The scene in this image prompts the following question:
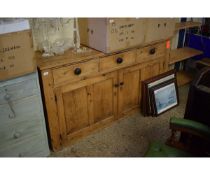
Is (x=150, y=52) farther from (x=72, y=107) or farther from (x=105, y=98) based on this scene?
(x=72, y=107)

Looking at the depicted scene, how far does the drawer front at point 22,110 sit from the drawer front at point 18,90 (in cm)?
4

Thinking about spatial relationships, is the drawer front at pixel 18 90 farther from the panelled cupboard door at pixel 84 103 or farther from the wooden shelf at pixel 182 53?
the wooden shelf at pixel 182 53

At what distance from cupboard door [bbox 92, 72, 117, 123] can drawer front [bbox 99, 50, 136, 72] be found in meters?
0.08

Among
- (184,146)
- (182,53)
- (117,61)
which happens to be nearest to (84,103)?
(117,61)

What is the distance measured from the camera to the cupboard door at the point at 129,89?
86.4 inches

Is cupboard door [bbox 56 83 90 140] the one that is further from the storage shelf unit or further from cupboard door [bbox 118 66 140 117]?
the storage shelf unit

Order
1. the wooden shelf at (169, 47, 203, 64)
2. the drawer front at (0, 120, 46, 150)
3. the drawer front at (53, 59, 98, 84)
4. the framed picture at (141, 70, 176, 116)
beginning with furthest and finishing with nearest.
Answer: the wooden shelf at (169, 47, 203, 64) → the framed picture at (141, 70, 176, 116) → the drawer front at (53, 59, 98, 84) → the drawer front at (0, 120, 46, 150)

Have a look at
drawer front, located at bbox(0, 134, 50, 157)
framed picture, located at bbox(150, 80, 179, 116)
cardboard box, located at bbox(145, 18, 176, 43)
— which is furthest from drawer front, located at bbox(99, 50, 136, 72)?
drawer front, located at bbox(0, 134, 50, 157)

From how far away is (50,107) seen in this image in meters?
1.81

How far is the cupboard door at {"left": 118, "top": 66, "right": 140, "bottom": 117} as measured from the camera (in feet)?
7.20

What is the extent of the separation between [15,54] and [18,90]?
26cm

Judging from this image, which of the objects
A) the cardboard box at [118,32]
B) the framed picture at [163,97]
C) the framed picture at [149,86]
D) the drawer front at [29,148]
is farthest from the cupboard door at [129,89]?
the drawer front at [29,148]
